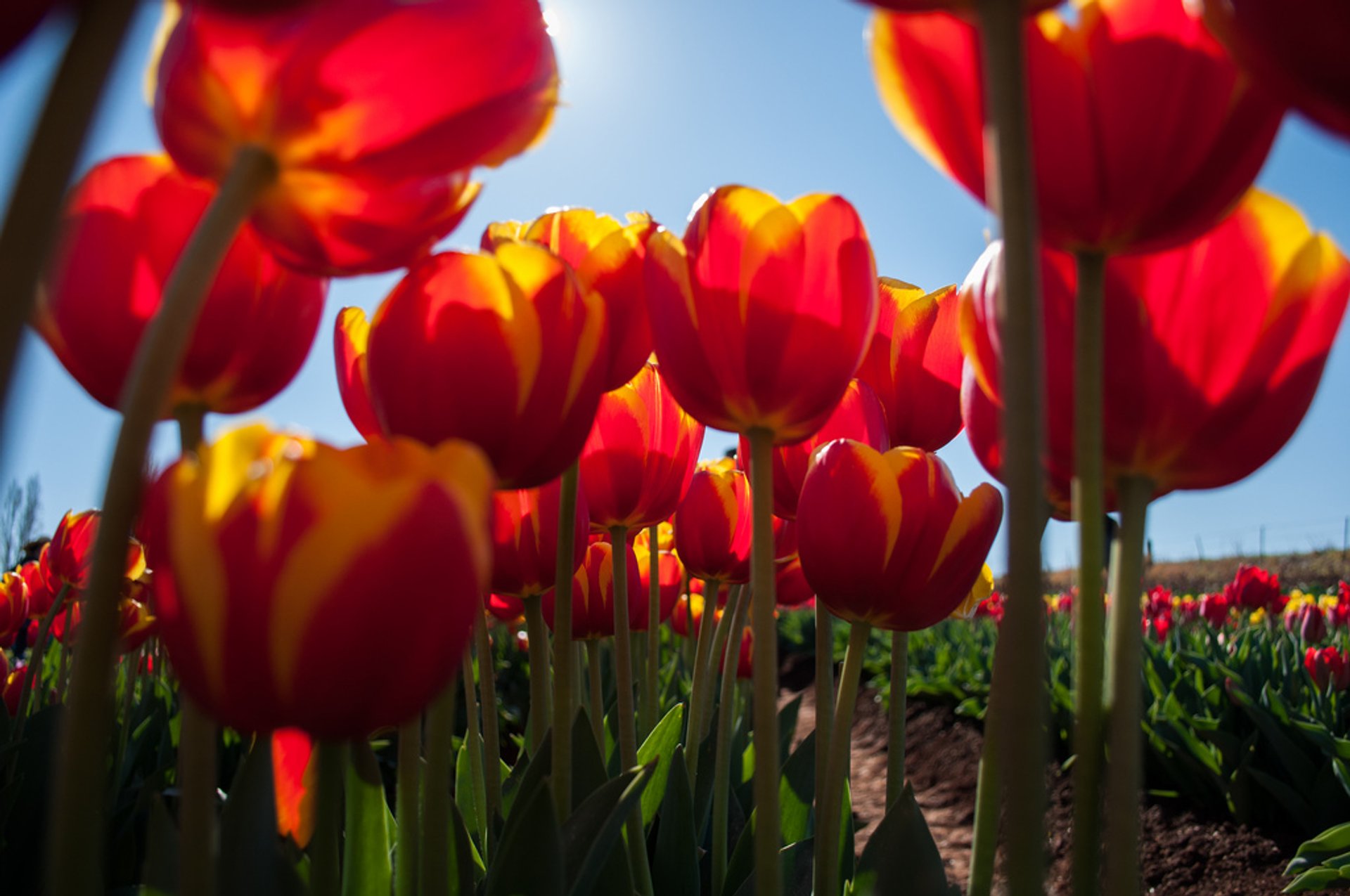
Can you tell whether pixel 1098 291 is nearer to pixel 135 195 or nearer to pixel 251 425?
pixel 251 425

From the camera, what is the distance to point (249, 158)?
13.3 inches

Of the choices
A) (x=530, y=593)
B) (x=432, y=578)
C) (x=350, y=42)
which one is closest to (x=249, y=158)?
(x=350, y=42)

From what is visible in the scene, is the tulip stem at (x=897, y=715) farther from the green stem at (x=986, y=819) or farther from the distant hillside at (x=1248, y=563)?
the distant hillside at (x=1248, y=563)

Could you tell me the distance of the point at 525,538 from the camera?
77cm

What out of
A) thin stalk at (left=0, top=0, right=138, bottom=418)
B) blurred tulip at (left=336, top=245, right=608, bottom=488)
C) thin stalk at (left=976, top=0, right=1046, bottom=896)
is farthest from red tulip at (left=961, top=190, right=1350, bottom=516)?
thin stalk at (left=0, top=0, right=138, bottom=418)

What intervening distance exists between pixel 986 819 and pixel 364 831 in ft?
1.30

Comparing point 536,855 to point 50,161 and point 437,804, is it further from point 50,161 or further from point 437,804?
point 50,161

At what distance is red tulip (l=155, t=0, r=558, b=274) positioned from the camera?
13.3 inches

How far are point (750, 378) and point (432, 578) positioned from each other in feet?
0.83

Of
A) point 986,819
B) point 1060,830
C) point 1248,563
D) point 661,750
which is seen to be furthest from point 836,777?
point 1248,563

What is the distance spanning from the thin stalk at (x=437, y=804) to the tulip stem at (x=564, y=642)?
13cm

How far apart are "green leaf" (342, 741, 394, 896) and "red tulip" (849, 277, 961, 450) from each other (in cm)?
47

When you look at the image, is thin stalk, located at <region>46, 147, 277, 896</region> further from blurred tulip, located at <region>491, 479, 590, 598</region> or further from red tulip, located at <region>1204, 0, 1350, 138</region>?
blurred tulip, located at <region>491, 479, 590, 598</region>

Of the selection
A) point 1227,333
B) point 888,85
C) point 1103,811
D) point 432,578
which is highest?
point 888,85
